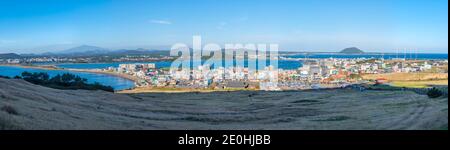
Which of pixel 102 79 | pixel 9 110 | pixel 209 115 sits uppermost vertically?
pixel 9 110

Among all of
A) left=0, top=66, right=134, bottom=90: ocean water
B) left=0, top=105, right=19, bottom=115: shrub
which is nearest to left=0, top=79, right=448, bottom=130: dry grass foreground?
left=0, top=105, right=19, bottom=115: shrub

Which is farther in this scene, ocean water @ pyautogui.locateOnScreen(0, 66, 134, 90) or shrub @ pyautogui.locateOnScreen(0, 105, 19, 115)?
ocean water @ pyautogui.locateOnScreen(0, 66, 134, 90)

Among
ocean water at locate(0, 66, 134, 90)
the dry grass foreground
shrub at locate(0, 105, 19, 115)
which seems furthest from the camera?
ocean water at locate(0, 66, 134, 90)

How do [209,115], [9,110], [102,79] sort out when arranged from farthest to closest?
[102,79], [209,115], [9,110]

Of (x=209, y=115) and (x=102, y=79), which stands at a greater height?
(x=102, y=79)

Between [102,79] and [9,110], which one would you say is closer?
[9,110]

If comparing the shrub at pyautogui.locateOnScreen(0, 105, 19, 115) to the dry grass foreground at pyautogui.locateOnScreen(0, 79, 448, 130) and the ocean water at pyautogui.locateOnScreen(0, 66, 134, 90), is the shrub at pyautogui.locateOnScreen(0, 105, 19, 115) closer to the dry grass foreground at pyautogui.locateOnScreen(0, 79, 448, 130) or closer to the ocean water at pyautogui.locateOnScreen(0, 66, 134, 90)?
the dry grass foreground at pyautogui.locateOnScreen(0, 79, 448, 130)

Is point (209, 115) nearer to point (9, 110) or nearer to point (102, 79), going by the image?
point (9, 110)

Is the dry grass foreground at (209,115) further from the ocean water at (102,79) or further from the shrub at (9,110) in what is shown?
the ocean water at (102,79)

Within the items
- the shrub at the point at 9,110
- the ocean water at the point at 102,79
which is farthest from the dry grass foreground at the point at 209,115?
the ocean water at the point at 102,79

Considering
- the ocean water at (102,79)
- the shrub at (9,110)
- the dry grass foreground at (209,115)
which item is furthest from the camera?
the ocean water at (102,79)

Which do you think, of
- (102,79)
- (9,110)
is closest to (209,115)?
(9,110)
